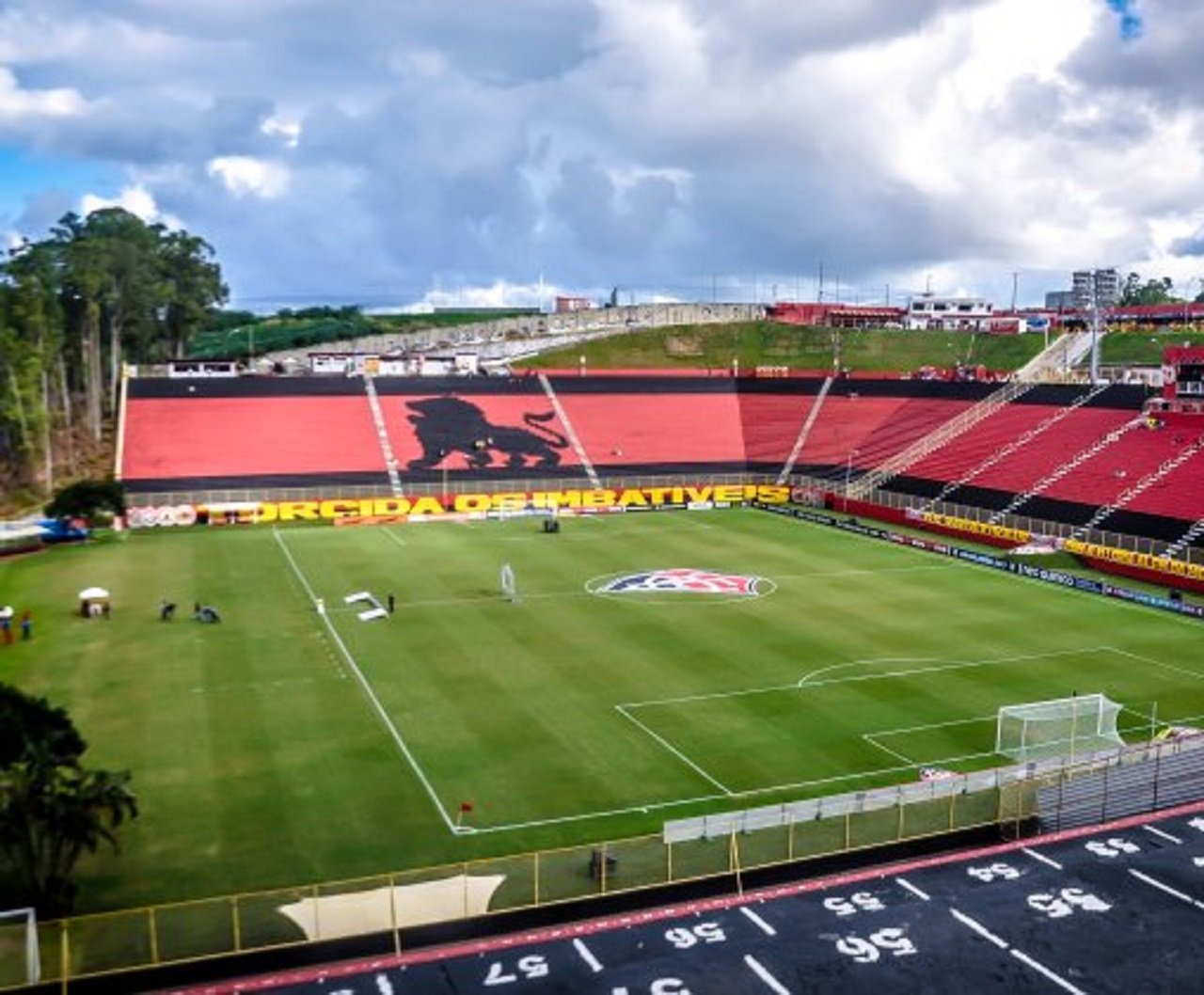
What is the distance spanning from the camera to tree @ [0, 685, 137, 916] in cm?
2277

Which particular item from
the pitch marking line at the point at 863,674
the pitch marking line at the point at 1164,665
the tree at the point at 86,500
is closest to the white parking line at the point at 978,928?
the pitch marking line at the point at 863,674

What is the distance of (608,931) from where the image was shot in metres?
23.5

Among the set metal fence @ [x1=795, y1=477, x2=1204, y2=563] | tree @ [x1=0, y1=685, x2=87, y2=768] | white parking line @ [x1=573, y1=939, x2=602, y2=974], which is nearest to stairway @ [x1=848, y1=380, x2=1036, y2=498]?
metal fence @ [x1=795, y1=477, x2=1204, y2=563]

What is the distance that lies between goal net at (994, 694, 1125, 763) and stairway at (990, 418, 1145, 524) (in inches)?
1558

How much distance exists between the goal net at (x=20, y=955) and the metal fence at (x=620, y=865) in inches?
1.9

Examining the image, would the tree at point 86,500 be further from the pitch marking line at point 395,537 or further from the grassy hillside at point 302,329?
the grassy hillside at point 302,329

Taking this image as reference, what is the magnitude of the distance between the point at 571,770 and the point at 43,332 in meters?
68.6

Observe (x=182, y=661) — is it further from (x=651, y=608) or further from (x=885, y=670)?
(x=885, y=670)

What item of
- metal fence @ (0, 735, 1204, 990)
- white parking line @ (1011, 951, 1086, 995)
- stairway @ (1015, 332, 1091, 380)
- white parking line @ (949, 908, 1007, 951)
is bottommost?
white parking line @ (1011, 951, 1086, 995)

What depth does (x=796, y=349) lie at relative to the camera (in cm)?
15238

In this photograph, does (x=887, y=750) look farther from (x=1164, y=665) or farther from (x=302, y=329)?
(x=302, y=329)

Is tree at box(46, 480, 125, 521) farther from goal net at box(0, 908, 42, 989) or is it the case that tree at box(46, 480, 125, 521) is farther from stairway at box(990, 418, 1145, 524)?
stairway at box(990, 418, 1145, 524)

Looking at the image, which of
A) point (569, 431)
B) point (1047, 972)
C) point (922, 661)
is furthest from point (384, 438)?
point (1047, 972)

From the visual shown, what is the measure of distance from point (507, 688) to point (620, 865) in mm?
15644
